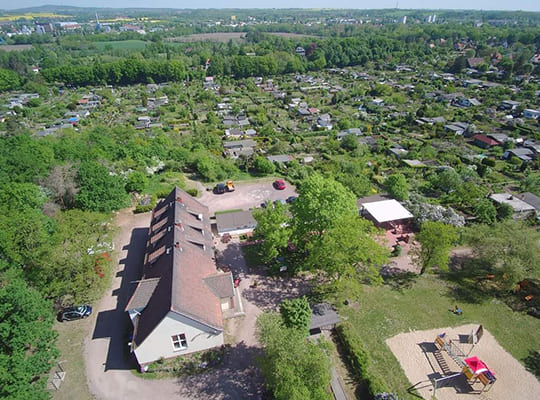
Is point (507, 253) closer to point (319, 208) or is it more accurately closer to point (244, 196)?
point (319, 208)

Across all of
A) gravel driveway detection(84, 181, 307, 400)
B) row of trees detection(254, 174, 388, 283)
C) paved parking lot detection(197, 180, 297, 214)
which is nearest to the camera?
gravel driveway detection(84, 181, 307, 400)

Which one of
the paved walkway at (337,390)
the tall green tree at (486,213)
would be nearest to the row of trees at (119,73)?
the tall green tree at (486,213)

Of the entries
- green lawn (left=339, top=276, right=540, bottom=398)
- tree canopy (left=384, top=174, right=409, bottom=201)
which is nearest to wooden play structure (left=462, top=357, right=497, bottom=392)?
green lawn (left=339, top=276, right=540, bottom=398)

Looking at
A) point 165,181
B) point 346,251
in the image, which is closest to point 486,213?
point 346,251

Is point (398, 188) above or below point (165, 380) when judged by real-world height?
above

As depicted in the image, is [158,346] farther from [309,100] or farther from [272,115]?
[309,100]

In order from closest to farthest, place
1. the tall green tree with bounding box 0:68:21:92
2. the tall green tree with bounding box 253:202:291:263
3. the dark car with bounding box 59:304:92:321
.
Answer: the dark car with bounding box 59:304:92:321
the tall green tree with bounding box 253:202:291:263
the tall green tree with bounding box 0:68:21:92

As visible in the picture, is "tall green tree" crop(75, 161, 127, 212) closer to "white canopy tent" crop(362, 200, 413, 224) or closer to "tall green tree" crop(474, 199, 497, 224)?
"white canopy tent" crop(362, 200, 413, 224)
